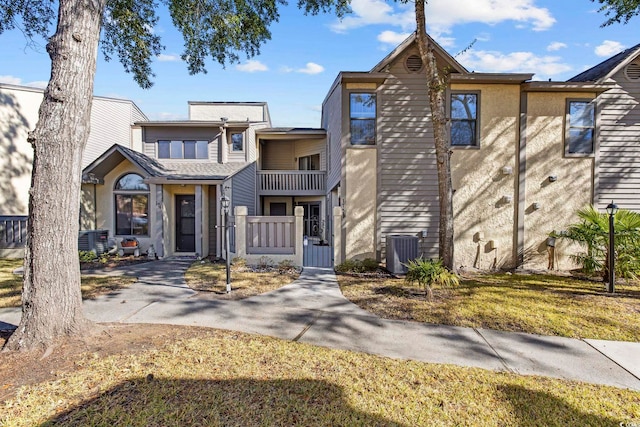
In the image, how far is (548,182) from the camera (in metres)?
9.16

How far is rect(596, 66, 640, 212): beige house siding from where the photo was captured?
9047 millimetres

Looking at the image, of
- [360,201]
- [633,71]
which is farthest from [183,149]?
[633,71]

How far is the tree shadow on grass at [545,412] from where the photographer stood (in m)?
2.59

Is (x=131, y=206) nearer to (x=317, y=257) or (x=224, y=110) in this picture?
(x=317, y=257)

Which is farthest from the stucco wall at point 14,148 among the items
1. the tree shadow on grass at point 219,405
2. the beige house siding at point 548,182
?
the beige house siding at point 548,182

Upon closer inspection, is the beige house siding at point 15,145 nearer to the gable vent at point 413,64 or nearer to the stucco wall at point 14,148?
the stucco wall at point 14,148

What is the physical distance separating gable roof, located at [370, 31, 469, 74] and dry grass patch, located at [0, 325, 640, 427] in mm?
7901

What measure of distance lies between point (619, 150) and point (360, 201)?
7.85 meters

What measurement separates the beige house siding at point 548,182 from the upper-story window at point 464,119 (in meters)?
1.56

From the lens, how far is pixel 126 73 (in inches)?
336

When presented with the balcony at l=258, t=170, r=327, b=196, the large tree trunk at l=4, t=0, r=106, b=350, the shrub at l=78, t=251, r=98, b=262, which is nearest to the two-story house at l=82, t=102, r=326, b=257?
the balcony at l=258, t=170, r=327, b=196

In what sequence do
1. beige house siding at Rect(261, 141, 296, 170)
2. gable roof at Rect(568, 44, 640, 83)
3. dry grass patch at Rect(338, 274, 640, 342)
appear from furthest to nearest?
beige house siding at Rect(261, 141, 296, 170), gable roof at Rect(568, 44, 640, 83), dry grass patch at Rect(338, 274, 640, 342)

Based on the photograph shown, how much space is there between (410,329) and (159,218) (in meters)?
9.45

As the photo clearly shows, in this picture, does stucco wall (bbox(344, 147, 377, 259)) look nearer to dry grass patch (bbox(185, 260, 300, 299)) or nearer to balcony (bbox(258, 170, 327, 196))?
dry grass patch (bbox(185, 260, 300, 299))
